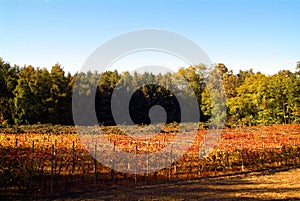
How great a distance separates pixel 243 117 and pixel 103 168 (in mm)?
38157

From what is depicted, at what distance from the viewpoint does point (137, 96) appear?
158ft

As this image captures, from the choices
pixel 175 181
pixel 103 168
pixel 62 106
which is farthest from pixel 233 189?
pixel 62 106

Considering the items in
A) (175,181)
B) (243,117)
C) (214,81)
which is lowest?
(175,181)

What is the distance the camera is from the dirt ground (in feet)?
38.0

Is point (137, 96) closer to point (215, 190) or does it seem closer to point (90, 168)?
point (90, 168)

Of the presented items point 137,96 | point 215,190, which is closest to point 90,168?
A: point 215,190

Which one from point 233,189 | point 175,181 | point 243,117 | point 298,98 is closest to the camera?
point 233,189

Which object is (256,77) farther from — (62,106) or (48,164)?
(48,164)

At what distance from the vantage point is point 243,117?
50.6 m

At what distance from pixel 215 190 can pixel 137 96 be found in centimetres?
3562

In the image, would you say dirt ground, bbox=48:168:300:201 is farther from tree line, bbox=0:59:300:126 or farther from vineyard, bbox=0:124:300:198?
tree line, bbox=0:59:300:126

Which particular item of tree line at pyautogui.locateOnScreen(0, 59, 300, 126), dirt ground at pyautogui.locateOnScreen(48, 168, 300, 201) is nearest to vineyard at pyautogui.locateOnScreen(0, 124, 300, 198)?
Result: dirt ground at pyautogui.locateOnScreen(48, 168, 300, 201)

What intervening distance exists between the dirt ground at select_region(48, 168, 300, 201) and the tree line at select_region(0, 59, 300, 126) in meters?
30.8

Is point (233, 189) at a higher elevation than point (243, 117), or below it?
below
